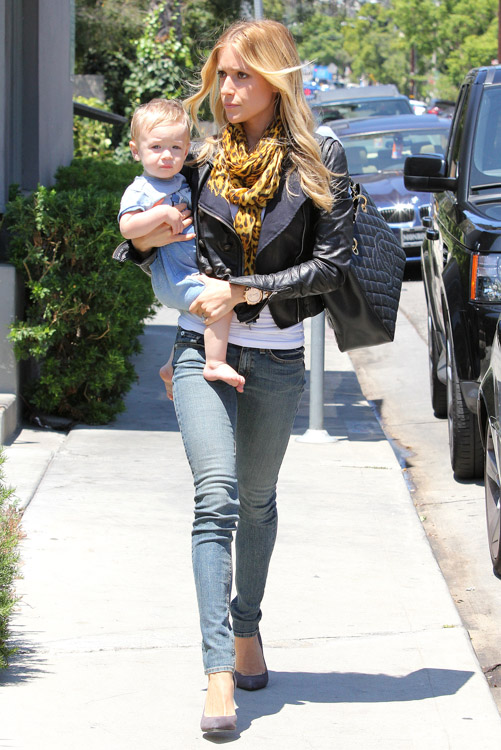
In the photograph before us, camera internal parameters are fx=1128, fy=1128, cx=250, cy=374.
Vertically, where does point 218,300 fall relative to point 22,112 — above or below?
below

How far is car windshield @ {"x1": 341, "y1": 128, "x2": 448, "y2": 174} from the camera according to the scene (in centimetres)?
1484

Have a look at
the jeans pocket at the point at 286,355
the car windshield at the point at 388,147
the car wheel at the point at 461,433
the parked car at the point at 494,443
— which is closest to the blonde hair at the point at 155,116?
the jeans pocket at the point at 286,355

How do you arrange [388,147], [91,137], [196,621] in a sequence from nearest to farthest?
[196,621] → [388,147] → [91,137]

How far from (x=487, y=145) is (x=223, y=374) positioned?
384cm

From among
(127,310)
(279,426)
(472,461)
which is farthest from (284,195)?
(127,310)

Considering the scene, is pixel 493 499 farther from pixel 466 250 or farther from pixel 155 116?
pixel 155 116

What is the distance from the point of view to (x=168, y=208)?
3246 mm

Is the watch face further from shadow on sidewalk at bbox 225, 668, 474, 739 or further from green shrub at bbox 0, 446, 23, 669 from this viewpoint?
shadow on sidewalk at bbox 225, 668, 474, 739

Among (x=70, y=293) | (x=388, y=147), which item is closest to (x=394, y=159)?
(x=388, y=147)

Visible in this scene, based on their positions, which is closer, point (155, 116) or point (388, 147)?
point (155, 116)

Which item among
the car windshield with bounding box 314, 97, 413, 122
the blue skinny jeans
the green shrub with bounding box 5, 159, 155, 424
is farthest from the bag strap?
the car windshield with bounding box 314, 97, 413, 122

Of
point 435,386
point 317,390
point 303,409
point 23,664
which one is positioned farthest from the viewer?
point 303,409

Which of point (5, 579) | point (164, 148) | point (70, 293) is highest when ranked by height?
point (164, 148)

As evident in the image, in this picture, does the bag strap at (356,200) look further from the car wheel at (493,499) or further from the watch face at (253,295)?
the car wheel at (493,499)
